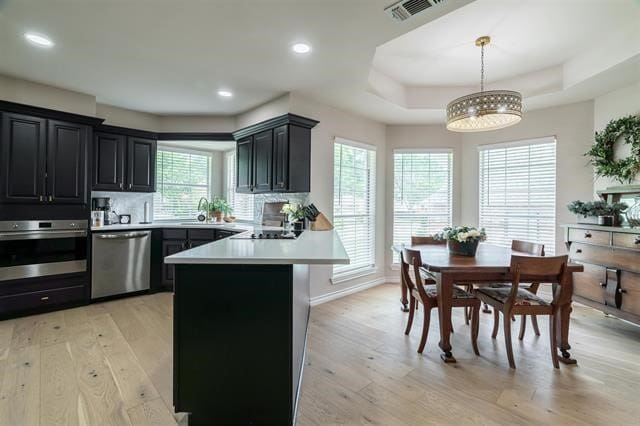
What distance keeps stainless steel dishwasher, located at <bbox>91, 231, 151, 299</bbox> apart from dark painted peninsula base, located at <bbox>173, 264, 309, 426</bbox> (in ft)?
9.49

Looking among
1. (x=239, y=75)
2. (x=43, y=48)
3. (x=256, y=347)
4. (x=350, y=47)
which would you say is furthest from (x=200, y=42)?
(x=256, y=347)

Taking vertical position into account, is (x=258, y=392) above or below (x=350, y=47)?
below

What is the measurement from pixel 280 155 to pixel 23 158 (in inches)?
113

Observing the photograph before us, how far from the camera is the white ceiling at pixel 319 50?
7.23ft

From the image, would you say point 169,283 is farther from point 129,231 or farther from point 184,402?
point 184,402

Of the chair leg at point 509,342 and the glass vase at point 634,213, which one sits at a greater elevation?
the glass vase at point 634,213

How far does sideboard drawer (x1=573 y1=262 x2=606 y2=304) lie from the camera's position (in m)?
3.07

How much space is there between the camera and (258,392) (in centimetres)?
167

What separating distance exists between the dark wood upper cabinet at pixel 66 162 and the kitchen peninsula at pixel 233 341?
118 inches

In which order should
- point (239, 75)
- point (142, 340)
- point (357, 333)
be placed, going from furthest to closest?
point (239, 75) < point (357, 333) < point (142, 340)

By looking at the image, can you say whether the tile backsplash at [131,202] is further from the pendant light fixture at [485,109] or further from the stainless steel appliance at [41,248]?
the pendant light fixture at [485,109]

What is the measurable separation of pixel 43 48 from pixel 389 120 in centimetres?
416

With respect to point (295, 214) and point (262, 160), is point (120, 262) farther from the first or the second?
point (295, 214)

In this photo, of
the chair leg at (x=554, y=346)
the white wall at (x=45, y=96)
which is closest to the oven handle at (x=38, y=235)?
the white wall at (x=45, y=96)
